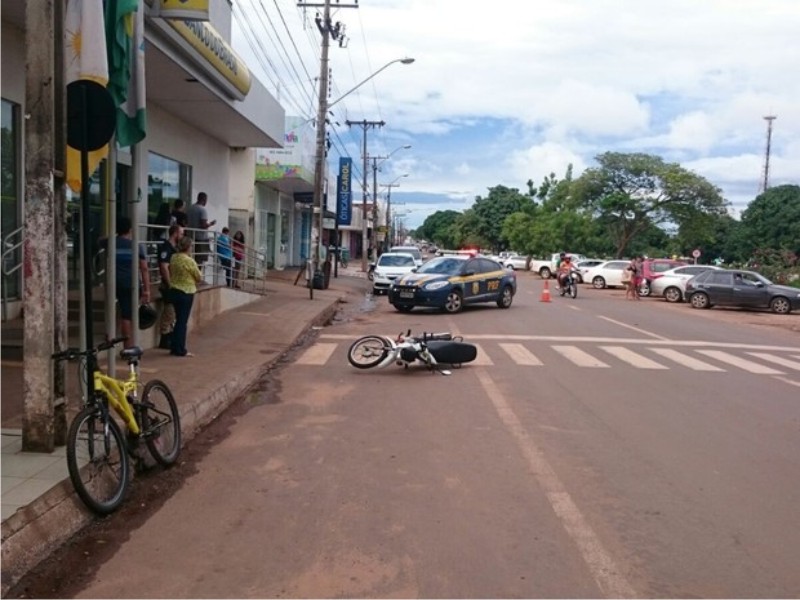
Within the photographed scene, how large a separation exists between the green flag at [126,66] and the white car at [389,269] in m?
20.3

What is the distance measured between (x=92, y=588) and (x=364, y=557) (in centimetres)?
150

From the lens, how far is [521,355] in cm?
1317

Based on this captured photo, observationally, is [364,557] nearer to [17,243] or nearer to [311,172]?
[17,243]

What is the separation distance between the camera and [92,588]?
4.14m

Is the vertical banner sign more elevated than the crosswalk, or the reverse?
the vertical banner sign

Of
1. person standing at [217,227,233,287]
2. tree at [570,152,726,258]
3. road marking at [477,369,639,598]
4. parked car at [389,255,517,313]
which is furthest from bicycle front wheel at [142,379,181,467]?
tree at [570,152,726,258]

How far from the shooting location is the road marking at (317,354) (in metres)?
12.5

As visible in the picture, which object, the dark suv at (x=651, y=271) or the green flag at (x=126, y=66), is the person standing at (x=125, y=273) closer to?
the green flag at (x=126, y=66)

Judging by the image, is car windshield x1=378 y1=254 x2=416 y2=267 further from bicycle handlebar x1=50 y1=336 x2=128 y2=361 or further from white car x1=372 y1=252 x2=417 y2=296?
bicycle handlebar x1=50 y1=336 x2=128 y2=361

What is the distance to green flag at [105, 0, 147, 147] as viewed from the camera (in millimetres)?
6980

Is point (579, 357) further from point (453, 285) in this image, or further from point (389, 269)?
point (389, 269)

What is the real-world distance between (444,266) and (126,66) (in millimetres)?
15299

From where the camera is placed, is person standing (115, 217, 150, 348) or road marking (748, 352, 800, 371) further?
road marking (748, 352, 800, 371)

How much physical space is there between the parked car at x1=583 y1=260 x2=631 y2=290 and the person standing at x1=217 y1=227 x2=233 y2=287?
2566cm
